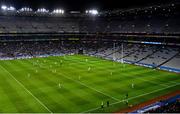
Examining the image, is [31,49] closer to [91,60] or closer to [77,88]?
[91,60]

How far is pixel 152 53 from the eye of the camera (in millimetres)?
58344

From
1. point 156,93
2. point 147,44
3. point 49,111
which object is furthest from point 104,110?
point 147,44

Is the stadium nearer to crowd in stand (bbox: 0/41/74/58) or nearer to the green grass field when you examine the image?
the green grass field

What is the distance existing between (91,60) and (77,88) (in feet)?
92.1

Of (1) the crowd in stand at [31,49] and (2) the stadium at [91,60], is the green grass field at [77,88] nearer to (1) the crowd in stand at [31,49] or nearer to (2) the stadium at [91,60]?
(2) the stadium at [91,60]

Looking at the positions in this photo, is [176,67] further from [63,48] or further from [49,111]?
[63,48]

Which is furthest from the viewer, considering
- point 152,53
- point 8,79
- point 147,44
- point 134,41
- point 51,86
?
point 134,41

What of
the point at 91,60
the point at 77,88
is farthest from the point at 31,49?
the point at 77,88

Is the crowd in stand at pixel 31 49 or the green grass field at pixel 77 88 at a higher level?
the crowd in stand at pixel 31 49

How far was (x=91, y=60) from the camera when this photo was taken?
58.1 meters

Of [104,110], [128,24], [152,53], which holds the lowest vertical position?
[104,110]

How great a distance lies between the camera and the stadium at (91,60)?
25145 millimetres

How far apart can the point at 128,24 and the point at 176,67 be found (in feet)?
117

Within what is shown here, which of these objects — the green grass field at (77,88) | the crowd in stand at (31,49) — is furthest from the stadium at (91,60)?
the crowd in stand at (31,49)
